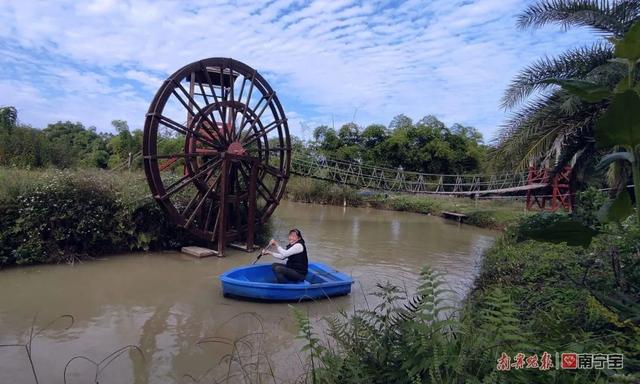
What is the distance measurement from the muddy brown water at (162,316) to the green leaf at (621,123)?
6.30 ft

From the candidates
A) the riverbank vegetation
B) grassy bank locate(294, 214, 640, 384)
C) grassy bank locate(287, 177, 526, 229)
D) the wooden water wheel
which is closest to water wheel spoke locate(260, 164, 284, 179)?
the wooden water wheel

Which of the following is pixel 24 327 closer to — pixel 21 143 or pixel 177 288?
pixel 177 288

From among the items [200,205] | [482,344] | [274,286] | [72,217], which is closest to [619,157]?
[482,344]

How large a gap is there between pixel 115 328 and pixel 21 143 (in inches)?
558

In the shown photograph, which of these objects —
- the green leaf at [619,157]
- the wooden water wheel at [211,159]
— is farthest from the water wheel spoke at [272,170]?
the green leaf at [619,157]

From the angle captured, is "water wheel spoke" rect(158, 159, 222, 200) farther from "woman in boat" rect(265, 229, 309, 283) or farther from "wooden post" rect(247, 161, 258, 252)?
"woman in boat" rect(265, 229, 309, 283)

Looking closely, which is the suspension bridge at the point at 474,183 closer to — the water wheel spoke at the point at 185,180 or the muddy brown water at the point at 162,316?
the water wheel spoke at the point at 185,180

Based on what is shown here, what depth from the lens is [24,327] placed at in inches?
198

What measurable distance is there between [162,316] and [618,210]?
5.30 meters

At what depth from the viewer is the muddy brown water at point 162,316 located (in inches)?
160

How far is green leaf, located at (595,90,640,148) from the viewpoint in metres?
1.46

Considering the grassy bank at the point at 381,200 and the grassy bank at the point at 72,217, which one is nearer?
the grassy bank at the point at 72,217

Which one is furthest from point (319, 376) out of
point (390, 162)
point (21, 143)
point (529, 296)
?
point (390, 162)

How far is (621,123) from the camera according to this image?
59.6 inches
